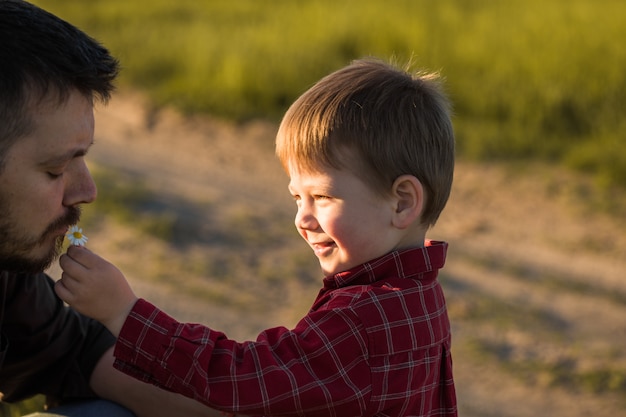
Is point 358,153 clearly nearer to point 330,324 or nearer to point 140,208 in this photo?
point 330,324

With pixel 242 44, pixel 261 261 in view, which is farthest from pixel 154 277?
pixel 242 44

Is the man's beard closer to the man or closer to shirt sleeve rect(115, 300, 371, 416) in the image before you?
the man

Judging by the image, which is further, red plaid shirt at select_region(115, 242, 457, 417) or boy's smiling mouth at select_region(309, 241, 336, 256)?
boy's smiling mouth at select_region(309, 241, 336, 256)

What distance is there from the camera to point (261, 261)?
5492 millimetres

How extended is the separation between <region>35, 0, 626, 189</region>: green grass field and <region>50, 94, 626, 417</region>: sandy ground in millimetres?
316

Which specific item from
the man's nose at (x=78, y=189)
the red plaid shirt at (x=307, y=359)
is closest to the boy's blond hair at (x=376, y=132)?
the red plaid shirt at (x=307, y=359)

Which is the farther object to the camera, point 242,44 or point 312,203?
point 242,44

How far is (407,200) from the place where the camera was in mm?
2240

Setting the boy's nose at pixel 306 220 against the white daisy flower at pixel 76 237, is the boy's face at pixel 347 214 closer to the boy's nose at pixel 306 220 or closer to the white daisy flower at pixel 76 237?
the boy's nose at pixel 306 220

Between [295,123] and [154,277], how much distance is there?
3.08m

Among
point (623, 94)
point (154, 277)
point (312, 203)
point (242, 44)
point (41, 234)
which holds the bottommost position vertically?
point (41, 234)

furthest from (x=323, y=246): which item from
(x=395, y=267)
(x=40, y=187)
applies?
(x=40, y=187)

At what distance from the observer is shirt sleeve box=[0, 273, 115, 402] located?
2.55m

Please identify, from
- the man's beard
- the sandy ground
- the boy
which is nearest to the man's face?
the man's beard
